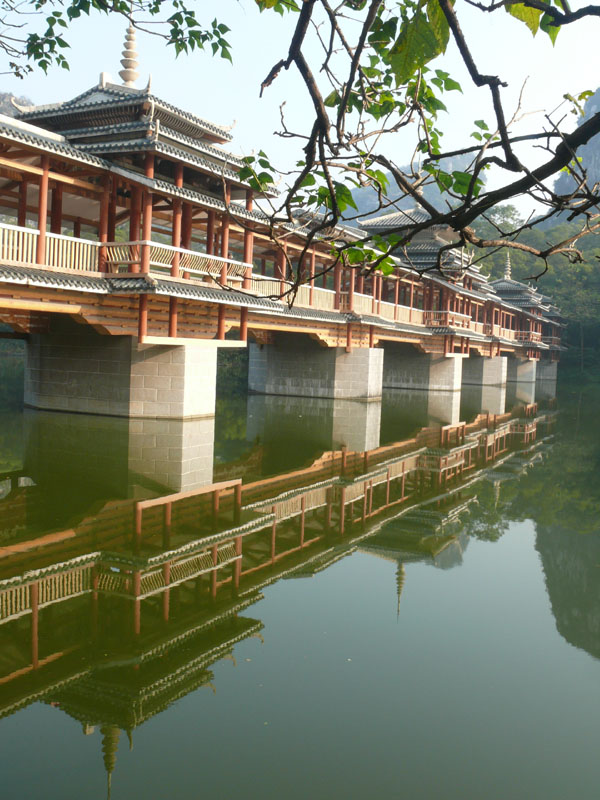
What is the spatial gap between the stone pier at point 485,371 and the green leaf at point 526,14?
38.0 m

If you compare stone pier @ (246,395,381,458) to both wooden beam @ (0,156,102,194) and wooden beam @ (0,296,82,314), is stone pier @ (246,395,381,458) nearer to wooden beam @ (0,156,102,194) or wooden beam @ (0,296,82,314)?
wooden beam @ (0,296,82,314)

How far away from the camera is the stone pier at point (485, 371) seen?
38719 mm

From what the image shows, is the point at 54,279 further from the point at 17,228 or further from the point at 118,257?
the point at 118,257

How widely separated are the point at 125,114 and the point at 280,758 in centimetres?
1375

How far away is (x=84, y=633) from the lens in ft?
15.8

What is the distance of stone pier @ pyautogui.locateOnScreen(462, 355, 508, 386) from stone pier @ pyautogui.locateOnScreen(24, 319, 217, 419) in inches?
1031

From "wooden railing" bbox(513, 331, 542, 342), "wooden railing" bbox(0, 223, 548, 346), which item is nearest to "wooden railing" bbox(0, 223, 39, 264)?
"wooden railing" bbox(0, 223, 548, 346)

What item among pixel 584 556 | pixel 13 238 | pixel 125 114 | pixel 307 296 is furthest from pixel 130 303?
pixel 584 556

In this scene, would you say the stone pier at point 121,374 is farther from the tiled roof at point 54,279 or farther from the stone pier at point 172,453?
the tiled roof at point 54,279

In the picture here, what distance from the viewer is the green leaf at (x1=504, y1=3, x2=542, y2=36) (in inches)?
73.9

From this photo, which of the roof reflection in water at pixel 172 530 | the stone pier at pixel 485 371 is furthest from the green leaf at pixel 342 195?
the stone pier at pixel 485 371

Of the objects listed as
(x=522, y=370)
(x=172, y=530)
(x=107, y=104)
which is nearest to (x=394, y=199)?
(x=172, y=530)

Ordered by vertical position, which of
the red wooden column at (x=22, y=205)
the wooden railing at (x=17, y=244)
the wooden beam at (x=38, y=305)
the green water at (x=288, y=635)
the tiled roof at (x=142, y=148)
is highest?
the tiled roof at (x=142, y=148)

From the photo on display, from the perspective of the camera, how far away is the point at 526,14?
6.17 ft
